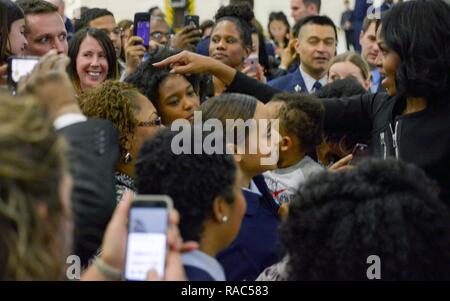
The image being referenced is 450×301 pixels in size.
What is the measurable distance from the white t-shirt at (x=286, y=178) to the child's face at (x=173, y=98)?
2.13 ft

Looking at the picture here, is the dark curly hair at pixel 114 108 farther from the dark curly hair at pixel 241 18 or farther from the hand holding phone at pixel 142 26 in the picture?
the dark curly hair at pixel 241 18

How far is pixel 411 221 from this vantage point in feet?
7.86

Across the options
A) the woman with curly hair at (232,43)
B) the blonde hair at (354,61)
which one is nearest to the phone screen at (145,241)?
the woman with curly hair at (232,43)

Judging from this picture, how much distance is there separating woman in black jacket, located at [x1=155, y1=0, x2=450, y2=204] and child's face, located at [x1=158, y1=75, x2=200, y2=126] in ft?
3.98

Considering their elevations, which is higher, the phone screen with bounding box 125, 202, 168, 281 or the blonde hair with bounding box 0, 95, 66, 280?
the blonde hair with bounding box 0, 95, 66, 280

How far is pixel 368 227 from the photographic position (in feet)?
7.70

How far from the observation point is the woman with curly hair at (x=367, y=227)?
2.35 m

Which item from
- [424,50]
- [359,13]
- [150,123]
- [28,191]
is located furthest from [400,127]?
[359,13]

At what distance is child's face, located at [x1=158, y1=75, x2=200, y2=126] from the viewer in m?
4.72

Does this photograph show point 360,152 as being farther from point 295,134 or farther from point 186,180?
point 186,180

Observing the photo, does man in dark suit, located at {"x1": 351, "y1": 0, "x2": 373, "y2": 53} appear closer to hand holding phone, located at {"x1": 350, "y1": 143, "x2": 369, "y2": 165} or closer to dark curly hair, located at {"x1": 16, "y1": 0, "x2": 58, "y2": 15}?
dark curly hair, located at {"x1": 16, "y1": 0, "x2": 58, "y2": 15}

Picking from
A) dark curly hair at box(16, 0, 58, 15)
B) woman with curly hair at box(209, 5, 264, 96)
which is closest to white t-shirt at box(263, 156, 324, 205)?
dark curly hair at box(16, 0, 58, 15)
